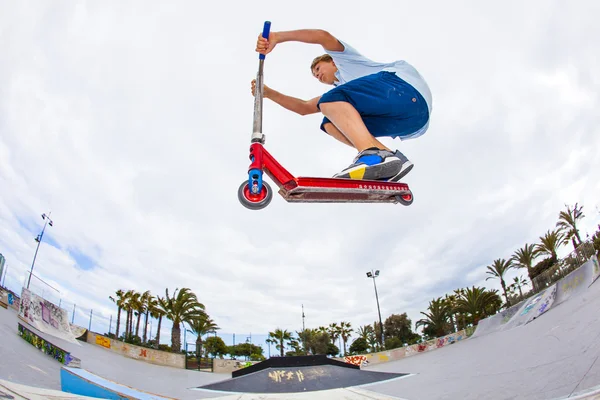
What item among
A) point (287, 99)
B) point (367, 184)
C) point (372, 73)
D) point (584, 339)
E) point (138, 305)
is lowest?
point (584, 339)

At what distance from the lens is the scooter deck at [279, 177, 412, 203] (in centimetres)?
249

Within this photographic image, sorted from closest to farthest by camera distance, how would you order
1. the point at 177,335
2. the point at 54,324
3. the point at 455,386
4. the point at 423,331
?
the point at 455,386 < the point at 54,324 < the point at 177,335 < the point at 423,331

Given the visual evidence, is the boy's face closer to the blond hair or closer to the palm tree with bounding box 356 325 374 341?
the blond hair

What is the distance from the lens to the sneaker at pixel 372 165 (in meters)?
2.52

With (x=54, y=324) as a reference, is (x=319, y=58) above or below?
above

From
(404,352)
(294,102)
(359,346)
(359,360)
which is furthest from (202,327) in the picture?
(294,102)

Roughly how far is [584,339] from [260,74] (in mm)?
3907

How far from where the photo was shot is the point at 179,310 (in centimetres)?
3155

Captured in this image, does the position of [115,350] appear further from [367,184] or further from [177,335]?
[367,184]

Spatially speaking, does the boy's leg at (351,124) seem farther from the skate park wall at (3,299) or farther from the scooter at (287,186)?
the skate park wall at (3,299)

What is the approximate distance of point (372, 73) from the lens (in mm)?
2781

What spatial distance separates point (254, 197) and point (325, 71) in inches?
65.4

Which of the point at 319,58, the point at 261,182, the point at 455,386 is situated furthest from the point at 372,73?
the point at 455,386

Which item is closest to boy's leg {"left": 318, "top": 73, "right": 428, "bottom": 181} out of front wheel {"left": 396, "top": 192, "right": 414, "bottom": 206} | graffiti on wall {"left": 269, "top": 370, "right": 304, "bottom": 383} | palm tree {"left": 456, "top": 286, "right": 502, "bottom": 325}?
front wheel {"left": 396, "top": 192, "right": 414, "bottom": 206}
